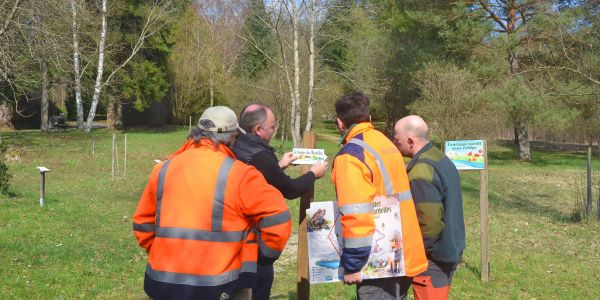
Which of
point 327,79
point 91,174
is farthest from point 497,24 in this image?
point 91,174

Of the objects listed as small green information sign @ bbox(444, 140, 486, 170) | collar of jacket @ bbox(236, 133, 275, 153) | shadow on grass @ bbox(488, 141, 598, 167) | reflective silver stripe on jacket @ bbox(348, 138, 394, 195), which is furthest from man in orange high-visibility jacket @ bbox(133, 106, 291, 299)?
shadow on grass @ bbox(488, 141, 598, 167)

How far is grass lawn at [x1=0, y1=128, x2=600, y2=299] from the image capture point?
260 inches

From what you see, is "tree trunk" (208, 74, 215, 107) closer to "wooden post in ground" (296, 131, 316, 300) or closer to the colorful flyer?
"wooden post in ground" (296, 131, 316, 300)

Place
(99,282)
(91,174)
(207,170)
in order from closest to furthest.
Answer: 1. (207,170)
2. (99,282)
3. (91,174)

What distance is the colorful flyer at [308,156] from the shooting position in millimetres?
4277

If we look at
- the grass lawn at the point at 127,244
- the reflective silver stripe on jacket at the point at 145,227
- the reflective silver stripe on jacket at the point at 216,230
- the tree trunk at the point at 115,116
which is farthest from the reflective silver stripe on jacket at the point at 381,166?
the tree trunk at the point at 115,116

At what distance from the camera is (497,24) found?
1192 inches

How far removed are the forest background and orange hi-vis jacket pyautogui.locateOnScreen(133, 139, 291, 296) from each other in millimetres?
13124

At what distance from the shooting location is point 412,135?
155 inches

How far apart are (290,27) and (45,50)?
11822mm

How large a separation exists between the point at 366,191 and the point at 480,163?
4.34 m

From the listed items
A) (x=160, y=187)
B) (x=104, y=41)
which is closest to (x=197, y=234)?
(x=160, y=187)

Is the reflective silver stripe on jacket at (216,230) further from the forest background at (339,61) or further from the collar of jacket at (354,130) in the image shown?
the forest background at (339,61)

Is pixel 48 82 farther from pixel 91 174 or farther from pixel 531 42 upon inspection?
pixel 531 42
